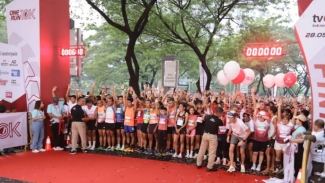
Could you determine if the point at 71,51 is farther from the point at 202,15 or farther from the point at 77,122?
the point at 202,15

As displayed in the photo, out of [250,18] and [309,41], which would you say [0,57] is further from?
[250,18]

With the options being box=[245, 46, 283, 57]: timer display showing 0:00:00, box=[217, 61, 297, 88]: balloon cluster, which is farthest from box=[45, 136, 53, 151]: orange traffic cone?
box=[245, 46, 283, 57]: timer display showing 0:00:00

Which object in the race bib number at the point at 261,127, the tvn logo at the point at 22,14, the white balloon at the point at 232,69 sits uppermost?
the tvn logo at the point at 22,14

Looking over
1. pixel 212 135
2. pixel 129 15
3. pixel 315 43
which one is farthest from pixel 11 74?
pixel 315 43

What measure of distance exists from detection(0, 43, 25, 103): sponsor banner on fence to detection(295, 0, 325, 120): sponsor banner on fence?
28.9 ft

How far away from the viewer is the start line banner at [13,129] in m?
8.66

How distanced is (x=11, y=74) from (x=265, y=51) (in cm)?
931

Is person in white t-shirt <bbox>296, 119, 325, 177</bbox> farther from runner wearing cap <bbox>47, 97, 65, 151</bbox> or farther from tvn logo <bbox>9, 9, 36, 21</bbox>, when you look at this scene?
tvn logo <bbox>9, 9, 36, 21</bbox>

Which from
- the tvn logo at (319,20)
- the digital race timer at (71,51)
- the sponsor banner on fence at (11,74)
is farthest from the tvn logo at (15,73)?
the tvn logo at (319,20)

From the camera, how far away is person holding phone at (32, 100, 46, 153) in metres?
9.27

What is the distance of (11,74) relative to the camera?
9227mm

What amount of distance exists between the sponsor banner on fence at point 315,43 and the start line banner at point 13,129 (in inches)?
350

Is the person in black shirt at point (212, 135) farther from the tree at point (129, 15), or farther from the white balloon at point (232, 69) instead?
the tree at point (129, 15)

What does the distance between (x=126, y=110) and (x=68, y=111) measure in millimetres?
2461
